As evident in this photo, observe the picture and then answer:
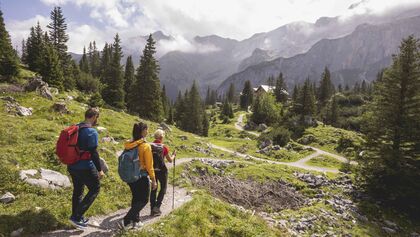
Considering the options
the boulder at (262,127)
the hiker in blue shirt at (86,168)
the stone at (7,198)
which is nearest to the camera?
the hiker in blue shirt at (86,168)

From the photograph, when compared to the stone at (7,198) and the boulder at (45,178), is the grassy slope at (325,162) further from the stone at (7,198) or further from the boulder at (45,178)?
the stone at (7,198)

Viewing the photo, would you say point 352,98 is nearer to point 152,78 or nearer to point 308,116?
point 308,116

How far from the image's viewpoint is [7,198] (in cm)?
Result: 1080

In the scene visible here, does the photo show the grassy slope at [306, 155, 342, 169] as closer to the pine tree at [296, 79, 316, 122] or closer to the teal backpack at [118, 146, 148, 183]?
the pine tree at [296, 79, 316, 122]

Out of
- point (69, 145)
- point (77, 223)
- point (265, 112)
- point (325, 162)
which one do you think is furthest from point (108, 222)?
point (265, 112)

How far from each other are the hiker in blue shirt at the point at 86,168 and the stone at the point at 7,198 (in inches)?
118

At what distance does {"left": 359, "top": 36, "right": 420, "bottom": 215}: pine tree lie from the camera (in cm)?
2311

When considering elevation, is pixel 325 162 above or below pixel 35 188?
below

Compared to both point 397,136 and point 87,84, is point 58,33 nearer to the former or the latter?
point 87,84

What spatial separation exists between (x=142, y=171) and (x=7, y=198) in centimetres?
539

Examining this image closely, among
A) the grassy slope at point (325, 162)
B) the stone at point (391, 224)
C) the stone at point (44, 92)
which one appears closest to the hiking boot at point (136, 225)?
the stone at point (391, 224)

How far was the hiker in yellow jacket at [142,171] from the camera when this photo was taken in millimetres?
9211

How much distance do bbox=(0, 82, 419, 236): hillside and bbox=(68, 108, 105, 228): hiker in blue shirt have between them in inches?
30.6

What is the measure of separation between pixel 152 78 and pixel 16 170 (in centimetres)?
4288
